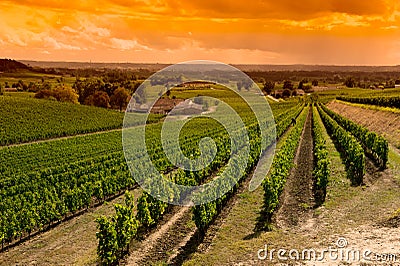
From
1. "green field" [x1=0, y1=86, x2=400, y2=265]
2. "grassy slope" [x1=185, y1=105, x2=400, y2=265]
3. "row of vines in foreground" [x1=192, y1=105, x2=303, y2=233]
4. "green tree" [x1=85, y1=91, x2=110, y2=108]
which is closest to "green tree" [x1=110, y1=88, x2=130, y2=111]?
"green tree" [x1=85, y1=91, x2=110, y2=108]

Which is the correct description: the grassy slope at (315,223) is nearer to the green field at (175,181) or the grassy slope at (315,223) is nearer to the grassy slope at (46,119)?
the green field at (175,181)

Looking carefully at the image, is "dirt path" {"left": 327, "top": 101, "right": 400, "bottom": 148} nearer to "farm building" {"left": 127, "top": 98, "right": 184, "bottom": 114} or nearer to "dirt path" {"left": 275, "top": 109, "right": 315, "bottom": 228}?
"dirt path" {"left": 275, "top": 109, "right": 315, "bottom": 228}

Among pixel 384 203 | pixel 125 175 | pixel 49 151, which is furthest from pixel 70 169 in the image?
pixel 384 203

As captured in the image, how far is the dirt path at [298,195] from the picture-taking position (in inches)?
798

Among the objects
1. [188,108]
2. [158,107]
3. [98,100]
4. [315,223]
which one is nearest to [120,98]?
[98,100]

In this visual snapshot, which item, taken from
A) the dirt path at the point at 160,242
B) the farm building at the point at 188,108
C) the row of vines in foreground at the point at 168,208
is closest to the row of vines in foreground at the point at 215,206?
the row of vines in foreground at the point at 168,208

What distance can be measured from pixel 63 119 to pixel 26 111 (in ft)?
25.6

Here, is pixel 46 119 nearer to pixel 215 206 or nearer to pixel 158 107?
pixel 158 107

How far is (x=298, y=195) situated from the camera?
81.0ft

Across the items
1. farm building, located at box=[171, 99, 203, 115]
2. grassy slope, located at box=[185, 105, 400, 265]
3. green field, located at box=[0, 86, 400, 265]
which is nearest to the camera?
grassy slope, located at box=[185, 105, 400, 265]

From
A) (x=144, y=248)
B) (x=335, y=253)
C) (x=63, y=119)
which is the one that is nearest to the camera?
(x=335, y=253)

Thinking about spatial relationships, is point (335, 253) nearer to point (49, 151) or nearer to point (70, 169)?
point (70, 169)

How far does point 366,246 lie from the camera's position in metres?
15.7

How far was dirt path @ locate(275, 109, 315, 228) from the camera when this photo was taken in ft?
66.5
